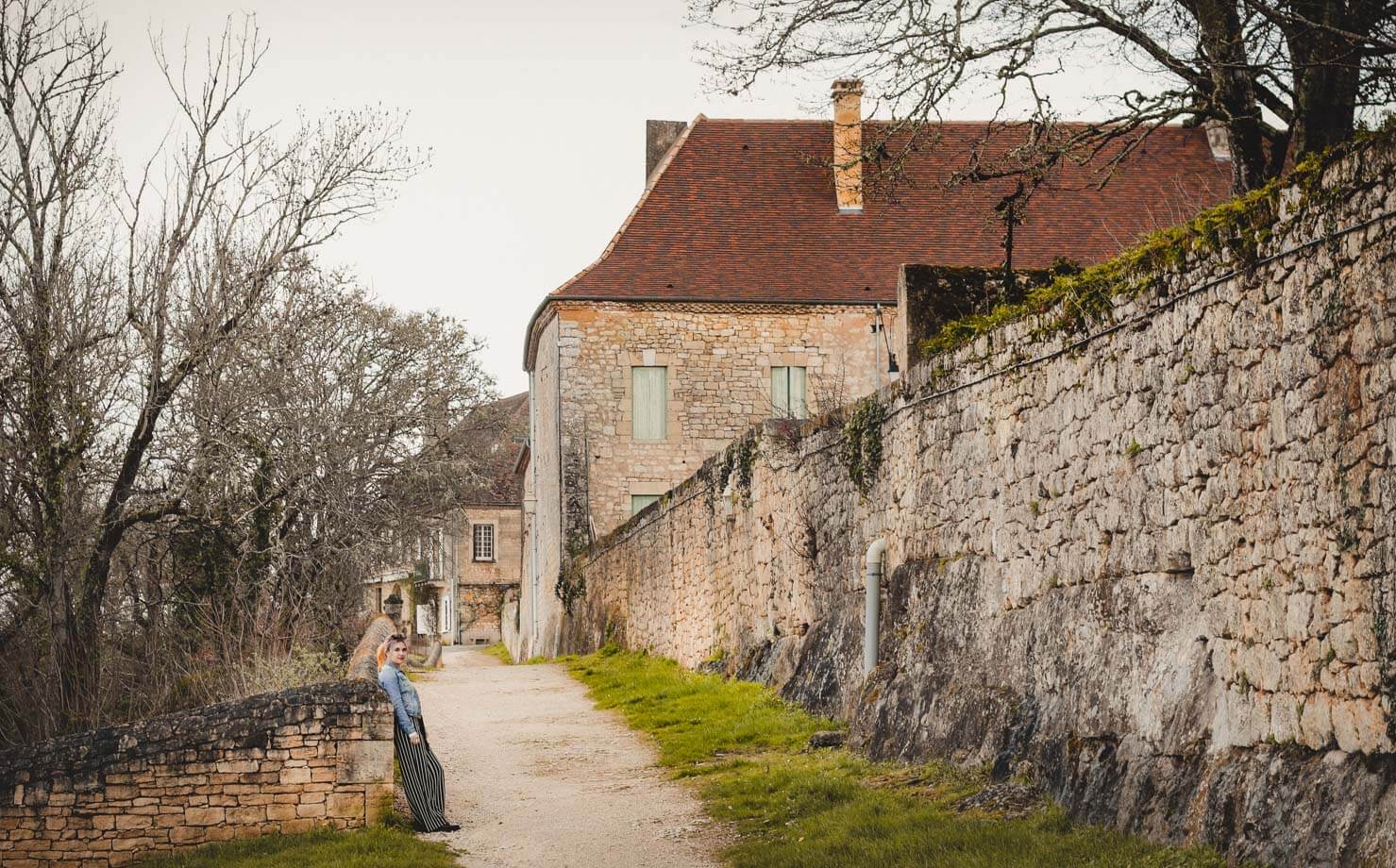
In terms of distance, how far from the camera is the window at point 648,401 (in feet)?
90.8

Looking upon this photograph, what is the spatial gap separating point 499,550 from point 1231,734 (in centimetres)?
4667

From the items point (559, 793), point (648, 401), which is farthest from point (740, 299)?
point (559, 793)

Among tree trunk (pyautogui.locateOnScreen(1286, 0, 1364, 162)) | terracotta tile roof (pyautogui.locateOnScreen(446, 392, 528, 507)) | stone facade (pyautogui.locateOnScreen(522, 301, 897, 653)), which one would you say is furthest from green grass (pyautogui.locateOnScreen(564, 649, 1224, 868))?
stone facade (pyautogui.locateOnScreen(522, 301, 897, 653))

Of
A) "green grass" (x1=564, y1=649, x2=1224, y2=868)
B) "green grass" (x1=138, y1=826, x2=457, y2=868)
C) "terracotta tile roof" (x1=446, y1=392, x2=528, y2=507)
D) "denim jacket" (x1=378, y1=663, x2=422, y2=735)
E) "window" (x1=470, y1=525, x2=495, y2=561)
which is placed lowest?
"green grass" (x1=138, y1=826, x2=457, y2=868)

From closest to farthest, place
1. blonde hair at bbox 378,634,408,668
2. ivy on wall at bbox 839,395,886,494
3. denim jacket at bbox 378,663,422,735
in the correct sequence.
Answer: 1. denim jacket at bbox 378,663,422,735
2. blonde hair at bbox 378,634,408,668
3. ivy on wall at bbox 839,395,886,494

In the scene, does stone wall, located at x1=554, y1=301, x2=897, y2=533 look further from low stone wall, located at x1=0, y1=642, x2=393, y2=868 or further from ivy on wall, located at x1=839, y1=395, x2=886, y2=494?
low stone wall, located at x1=0, y1=642, x2=393, y2=868

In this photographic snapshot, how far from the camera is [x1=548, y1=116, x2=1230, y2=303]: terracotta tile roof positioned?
2723cm

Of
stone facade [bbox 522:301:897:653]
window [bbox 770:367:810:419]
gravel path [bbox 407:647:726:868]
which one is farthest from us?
window [bbox 770:367:810:419]

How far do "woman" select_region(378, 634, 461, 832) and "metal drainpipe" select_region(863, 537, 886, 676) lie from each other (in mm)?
3593

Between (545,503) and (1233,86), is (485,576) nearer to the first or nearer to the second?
(545,503)

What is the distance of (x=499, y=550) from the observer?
52469 mm

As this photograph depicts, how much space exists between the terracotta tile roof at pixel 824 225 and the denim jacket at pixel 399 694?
17.3 metres

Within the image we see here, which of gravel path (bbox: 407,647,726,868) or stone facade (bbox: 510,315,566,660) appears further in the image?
stone facade (bbox: 510,315,566,660)

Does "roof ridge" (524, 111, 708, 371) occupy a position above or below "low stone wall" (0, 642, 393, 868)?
above
